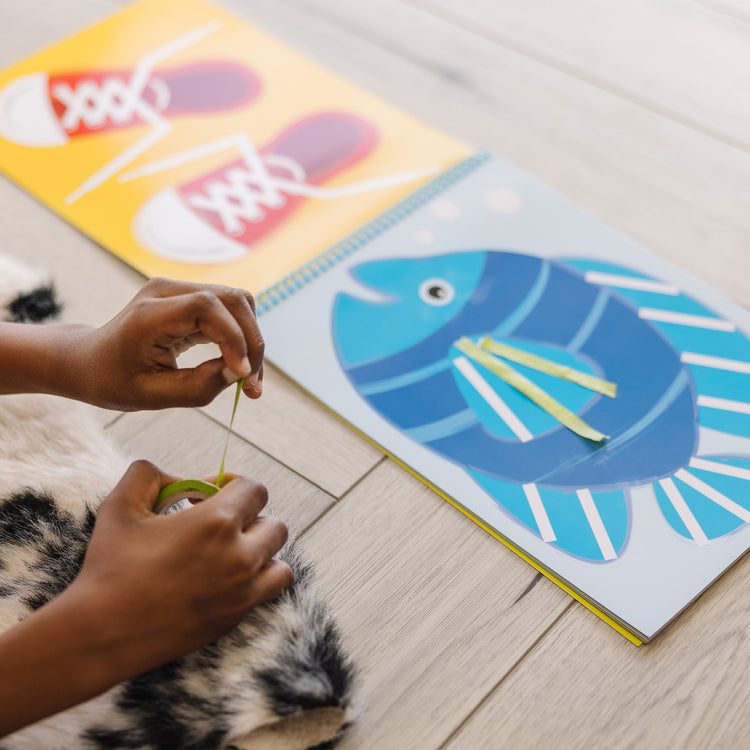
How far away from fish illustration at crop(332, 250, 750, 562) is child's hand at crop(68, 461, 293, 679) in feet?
0.65

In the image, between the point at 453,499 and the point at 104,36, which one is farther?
the point at 104,36

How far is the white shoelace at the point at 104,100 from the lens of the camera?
94cm

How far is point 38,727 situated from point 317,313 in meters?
0.40

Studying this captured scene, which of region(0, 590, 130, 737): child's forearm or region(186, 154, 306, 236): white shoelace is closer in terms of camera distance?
region(0, 590, 130, 737): child's forearm

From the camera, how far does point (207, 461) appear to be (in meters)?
0.65

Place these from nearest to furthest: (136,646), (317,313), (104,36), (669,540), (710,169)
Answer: (136,646) → (669,540) → (317,313) → (710,169) → (104,36)

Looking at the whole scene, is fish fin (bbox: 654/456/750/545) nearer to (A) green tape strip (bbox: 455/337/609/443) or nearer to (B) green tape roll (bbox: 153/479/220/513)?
(A) green tape strip (bbox: 455/337/609/443)

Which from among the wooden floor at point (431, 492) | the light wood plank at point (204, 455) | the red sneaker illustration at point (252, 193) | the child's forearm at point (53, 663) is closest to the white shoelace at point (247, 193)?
the red sneaker illustration at point (252, 193)

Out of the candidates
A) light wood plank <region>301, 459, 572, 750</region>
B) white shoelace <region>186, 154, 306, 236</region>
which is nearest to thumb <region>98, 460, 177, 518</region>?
light wood plank <region>301, 459, 572, 750</region>

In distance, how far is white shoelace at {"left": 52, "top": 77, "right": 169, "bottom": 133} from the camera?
3.07 feet

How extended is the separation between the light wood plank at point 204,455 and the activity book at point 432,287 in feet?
0.24

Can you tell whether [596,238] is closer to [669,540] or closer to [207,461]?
[669,540]

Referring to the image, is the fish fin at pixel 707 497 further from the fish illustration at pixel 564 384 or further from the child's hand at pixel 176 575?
the child's hand at pixel 176 575

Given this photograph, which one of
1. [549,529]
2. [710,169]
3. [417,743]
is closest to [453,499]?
[549,529]
